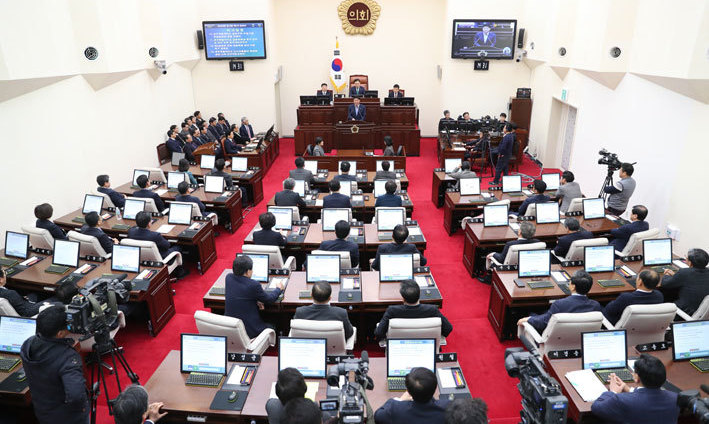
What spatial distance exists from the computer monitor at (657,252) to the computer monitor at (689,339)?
194cm

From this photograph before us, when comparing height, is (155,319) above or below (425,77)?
below

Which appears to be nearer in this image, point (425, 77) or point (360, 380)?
point (360, 380)

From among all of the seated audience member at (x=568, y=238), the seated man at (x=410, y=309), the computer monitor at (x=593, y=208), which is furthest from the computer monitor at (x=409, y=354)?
the computer monitor at (x=593, y=208)

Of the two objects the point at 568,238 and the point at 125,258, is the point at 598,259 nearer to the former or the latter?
the point at 568,238

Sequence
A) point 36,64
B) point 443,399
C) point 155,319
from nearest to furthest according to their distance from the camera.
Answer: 1. point 443,399
2. point 155,319
3. point 36,64

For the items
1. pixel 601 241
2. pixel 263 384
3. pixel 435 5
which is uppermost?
pixel 435 5

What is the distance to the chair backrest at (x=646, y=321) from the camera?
4570 mm

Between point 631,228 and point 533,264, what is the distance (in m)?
2.12

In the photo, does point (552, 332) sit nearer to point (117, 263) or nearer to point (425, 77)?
point (117, 263)

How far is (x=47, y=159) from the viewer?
8.42 m

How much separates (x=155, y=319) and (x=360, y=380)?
400cm

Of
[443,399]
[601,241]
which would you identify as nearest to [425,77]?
[601,241]

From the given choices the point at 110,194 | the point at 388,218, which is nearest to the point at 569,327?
the point at 388,218

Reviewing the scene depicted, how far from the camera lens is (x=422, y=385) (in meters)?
3.19
